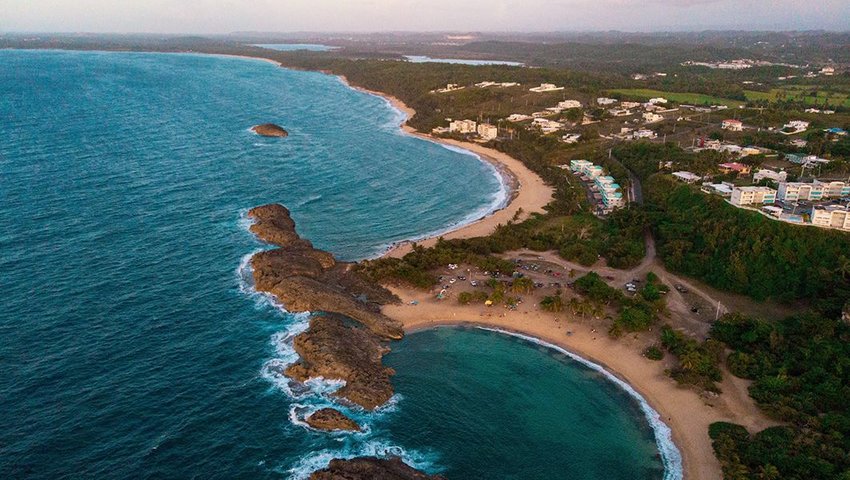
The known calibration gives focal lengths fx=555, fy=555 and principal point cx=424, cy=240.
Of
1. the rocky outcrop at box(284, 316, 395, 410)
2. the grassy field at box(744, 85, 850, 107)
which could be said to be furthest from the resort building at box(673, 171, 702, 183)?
the grassy field at box(744, 85, 850, 107)

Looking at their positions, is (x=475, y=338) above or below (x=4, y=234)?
below

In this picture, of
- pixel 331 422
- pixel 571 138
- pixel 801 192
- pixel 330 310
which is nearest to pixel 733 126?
pixel 571 138

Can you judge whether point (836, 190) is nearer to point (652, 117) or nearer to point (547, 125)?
point (652, 117)

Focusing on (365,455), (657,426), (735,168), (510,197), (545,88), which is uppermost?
(545,88)

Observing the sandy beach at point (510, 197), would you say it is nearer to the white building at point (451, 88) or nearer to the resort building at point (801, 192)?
the resort building at point (801, 192)

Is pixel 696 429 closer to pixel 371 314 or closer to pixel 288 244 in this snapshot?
pixel 371 314

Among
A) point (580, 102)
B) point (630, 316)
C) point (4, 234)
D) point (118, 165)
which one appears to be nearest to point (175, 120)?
point (118, 165)

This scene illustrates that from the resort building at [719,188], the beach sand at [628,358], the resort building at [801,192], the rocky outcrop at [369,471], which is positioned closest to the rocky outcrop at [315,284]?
the beach sand at [628,358]
